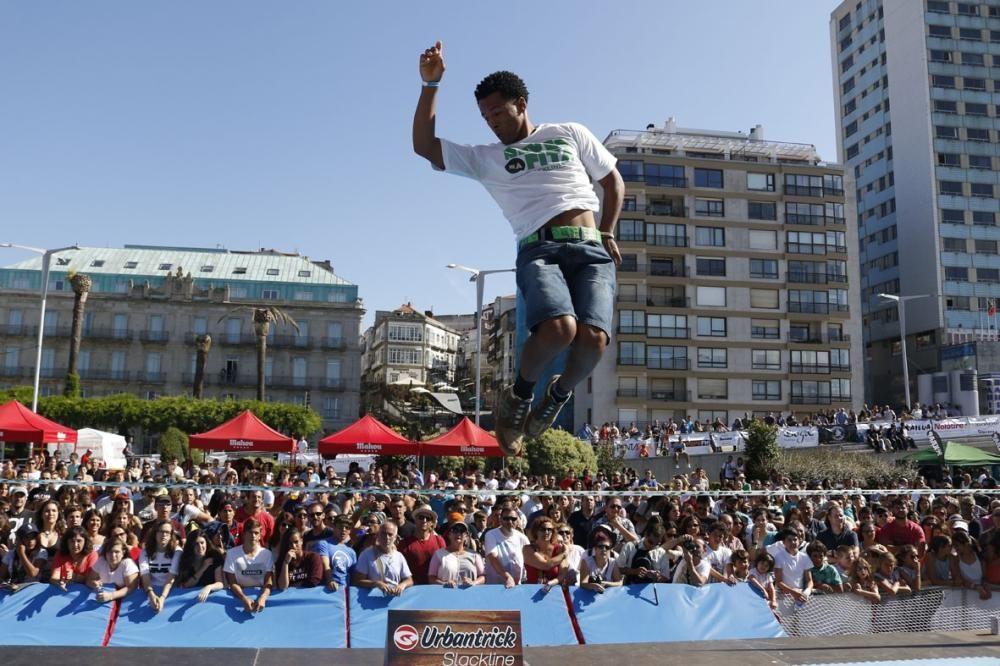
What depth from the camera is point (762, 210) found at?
66500mm

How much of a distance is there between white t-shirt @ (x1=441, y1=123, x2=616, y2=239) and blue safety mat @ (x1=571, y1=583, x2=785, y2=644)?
5.06 metres

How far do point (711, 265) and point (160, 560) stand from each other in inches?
2365

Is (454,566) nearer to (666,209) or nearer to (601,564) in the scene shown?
(601,564)

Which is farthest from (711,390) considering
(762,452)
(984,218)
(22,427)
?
(22,427)

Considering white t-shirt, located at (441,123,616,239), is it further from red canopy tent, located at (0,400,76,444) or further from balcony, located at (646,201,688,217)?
balcony, located at (646,201,688,217)

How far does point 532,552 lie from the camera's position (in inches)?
388

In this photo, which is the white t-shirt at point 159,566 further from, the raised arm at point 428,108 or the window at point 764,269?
the window at point 764,269

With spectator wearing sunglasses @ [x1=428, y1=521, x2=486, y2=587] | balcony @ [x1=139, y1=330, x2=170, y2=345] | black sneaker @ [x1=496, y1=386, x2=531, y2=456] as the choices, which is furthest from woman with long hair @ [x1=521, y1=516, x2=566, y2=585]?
balcony @ [x1=139, y1=330, x2=170, y2=345]

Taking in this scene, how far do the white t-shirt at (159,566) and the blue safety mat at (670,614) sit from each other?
14.2 feet

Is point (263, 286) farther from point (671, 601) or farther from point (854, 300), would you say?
point (671, 601)

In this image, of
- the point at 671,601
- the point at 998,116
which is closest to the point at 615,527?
the point at 671,601

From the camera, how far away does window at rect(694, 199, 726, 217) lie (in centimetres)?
6562

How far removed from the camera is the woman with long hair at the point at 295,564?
9375mm

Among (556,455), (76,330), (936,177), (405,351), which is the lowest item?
(556,455)
